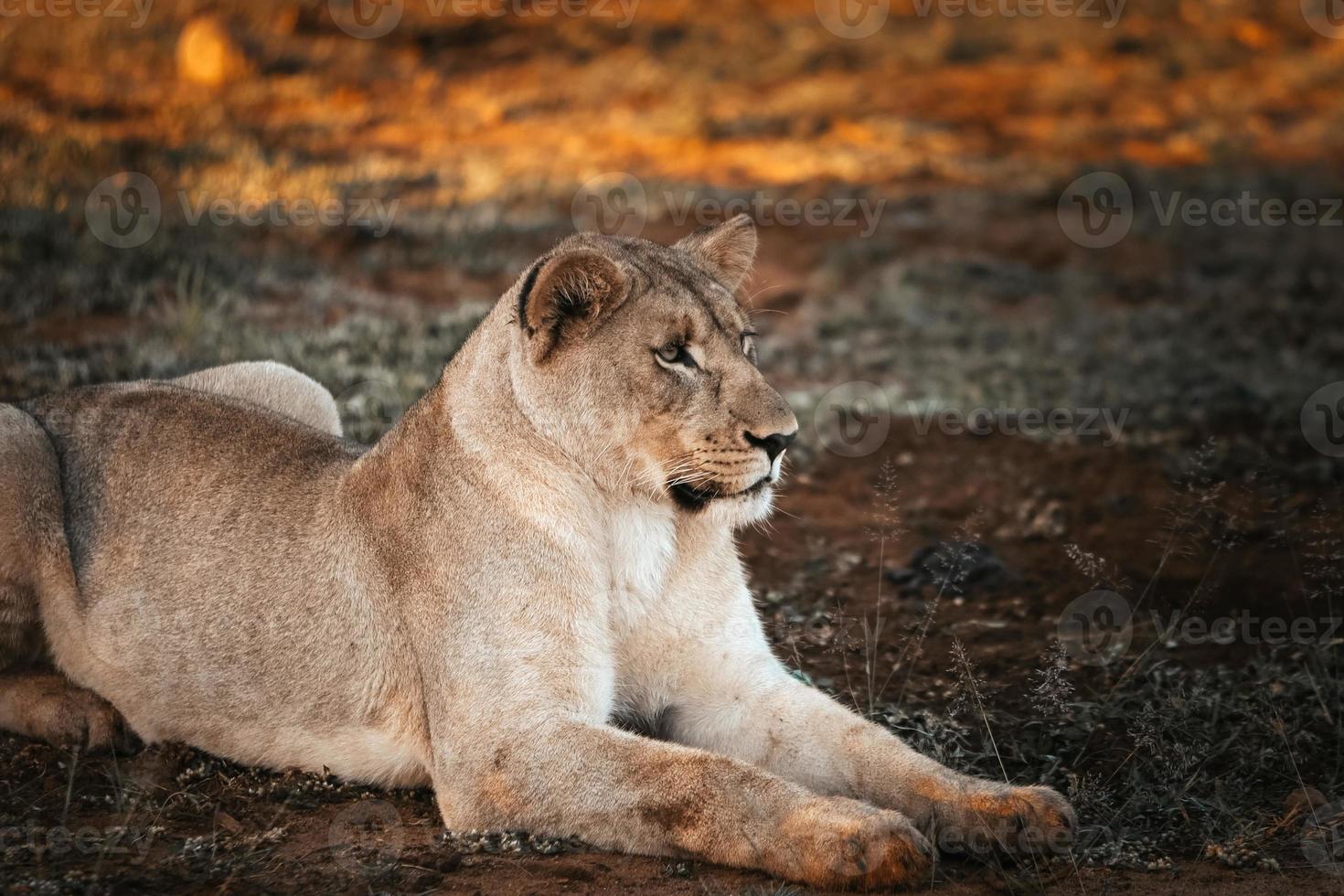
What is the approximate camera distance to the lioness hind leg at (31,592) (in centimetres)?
492

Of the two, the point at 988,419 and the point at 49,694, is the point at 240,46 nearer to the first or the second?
the point at 988,419

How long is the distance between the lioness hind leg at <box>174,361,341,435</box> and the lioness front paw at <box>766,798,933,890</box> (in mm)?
3150

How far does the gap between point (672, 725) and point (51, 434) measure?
267 centimetres

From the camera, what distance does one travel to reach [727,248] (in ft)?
16.6

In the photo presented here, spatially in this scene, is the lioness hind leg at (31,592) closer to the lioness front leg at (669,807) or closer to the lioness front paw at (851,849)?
the lioness front leg at (669,807)

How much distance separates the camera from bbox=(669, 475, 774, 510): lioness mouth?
171 inches

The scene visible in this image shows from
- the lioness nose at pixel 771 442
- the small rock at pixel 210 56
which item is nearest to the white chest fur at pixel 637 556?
the lioness nose at pixel 771 442

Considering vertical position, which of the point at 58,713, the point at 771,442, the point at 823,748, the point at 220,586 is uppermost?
the point at 771,442

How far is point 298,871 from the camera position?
394 centimetres

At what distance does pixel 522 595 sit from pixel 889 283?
1015cm

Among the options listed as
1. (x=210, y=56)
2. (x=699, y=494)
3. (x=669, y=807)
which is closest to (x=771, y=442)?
(x=699, y=494)

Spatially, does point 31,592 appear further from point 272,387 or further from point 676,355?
point 676,355

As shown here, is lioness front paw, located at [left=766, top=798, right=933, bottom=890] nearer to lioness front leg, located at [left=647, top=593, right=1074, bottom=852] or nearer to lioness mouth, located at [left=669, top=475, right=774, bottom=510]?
lioness front leg, located at [left=647, top=593, right=1074, bottom=852]

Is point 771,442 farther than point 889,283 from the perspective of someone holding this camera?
No
